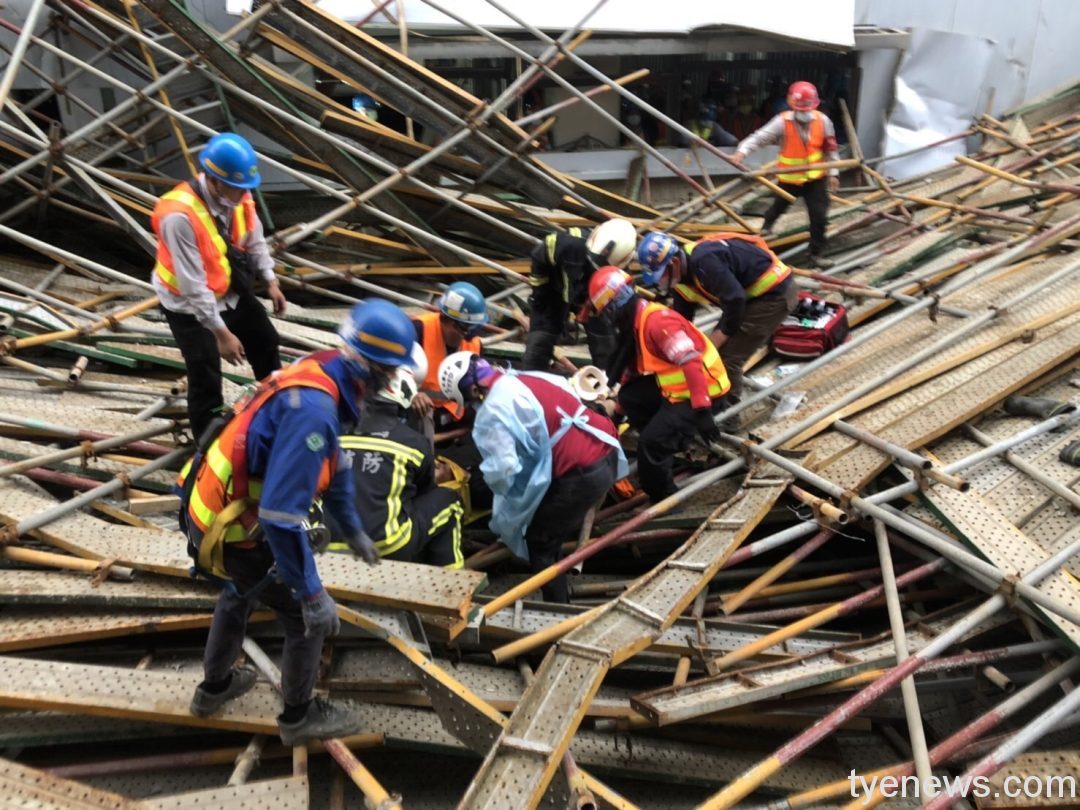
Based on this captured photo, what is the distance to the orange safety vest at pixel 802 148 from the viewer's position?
314 inches

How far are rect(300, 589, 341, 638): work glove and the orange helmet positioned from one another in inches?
107

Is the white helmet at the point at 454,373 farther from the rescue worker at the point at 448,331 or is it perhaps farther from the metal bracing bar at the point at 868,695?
the metal bracing bar at the point at 868,695

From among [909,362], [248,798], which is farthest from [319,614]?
[909,362]

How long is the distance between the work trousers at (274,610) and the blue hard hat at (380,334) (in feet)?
2.75

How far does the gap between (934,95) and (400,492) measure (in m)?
10.6

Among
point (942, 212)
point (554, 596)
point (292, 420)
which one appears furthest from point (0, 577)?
point (942, 212)

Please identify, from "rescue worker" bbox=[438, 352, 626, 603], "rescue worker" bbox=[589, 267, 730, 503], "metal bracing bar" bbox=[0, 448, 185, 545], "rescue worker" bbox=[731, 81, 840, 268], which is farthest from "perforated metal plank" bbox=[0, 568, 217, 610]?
"rescue worker" bbox=[731, 81, 840, 268]

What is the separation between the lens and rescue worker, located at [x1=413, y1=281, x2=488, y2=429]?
5078 millimetres

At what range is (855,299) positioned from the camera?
738 centimetres

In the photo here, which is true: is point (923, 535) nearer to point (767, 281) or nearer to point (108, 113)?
point (767, 281)

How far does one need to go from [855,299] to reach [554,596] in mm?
4329

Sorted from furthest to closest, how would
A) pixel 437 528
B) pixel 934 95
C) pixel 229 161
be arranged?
pixel 934 95, pixel 437 528, pixel 229 161

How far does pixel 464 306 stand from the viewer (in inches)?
200

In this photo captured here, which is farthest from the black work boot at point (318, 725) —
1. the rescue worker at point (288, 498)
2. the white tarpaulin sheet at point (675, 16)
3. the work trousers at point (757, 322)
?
the white tarpaulin sheet at point (675, 16)
